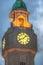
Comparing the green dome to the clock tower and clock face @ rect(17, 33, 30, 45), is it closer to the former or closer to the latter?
the clock tower

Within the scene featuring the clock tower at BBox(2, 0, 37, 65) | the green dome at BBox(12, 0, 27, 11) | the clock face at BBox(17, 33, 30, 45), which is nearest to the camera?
the clock face at BBox(17, 33, 30, 45)

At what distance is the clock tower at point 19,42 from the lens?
8681 centimetres

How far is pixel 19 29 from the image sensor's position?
88438mm

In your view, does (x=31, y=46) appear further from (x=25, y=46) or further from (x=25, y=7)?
(x=25, y=7)

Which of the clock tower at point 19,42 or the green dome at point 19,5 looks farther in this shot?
the green dome at point 19,5

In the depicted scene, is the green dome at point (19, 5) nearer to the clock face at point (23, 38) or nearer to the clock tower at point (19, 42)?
the clock tower at point (19, 42)

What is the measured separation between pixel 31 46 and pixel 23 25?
527 cm

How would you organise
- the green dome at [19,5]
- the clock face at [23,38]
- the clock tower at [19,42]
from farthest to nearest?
1. the green dome at [19,5]
2. the clock tower at [19,42]
3. the clock face at [23,38]

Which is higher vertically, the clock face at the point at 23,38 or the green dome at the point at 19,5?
the green dome at the point at 19,5

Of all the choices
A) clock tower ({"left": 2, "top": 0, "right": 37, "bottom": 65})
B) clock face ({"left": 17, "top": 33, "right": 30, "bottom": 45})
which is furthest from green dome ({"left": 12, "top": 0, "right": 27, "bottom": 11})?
clock face ({"left": 17, "top": 33, "right": 30, "bottom": 45})

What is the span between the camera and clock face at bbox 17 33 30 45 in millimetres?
86375

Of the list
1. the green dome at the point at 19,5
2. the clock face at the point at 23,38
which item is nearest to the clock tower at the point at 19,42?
the clock face at the point at 23,38

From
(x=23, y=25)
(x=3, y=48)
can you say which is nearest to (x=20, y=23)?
(x=23, y=25)

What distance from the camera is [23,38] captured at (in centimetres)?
8625
